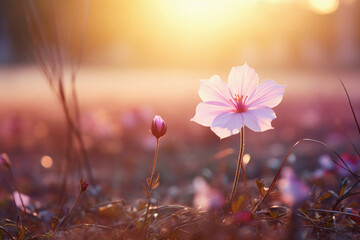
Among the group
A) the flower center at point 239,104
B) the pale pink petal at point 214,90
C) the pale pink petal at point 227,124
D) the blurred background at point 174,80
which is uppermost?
the pale pink petal at point 214,90

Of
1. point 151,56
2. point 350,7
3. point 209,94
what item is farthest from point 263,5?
point 209,94

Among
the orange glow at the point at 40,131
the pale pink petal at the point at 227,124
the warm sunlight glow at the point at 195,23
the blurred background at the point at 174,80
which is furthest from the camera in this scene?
the warm sunlight glow at the point at 195,23

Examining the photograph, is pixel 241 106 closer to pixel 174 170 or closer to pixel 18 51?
pixel 174 170

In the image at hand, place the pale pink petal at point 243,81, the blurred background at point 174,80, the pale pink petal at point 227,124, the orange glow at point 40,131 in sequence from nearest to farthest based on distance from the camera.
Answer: the pale pink petal at point 227,124, the pale pink petal at point 243,81, the blurred background at point 174,80, the orange glow at point 40,131

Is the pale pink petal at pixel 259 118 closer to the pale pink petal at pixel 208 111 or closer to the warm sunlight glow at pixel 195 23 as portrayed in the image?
the pale pink petal at pixel 208 111

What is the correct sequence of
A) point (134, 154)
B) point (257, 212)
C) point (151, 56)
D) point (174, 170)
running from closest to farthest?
point (257, 212)
point (174, 170)
point (134, 154)
point (151, 56)

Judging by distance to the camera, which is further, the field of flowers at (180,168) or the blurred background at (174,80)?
the blurred background at (174,80)

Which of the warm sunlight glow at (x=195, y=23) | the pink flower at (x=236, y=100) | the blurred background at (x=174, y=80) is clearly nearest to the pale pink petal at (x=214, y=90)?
the pink flower at (x=236, y=100)

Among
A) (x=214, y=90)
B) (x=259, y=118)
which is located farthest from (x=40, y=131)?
(x=259, y=118)
